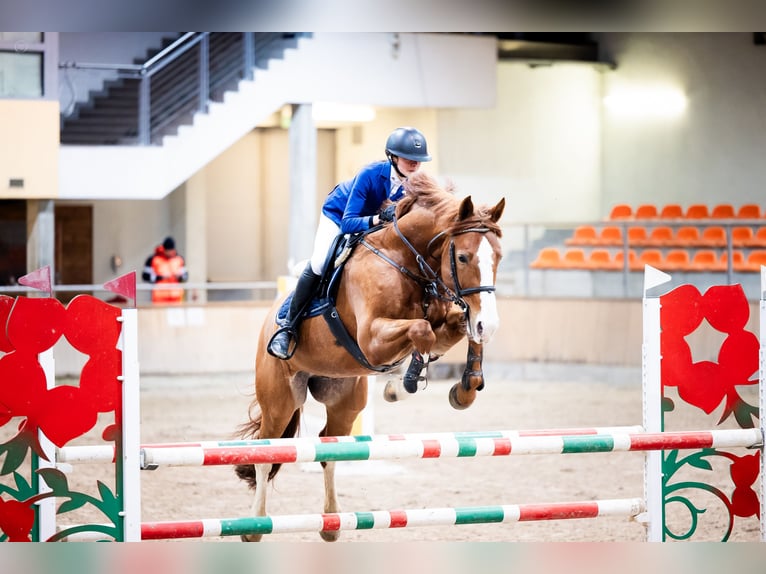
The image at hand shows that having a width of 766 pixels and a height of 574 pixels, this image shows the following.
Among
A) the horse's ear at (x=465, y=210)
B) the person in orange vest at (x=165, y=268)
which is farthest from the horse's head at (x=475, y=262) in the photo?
the person in orange vest at (x=165, y=268)

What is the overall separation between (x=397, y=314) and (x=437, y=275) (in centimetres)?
→ 18

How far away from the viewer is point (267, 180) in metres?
13.9

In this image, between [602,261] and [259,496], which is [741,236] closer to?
[602,261]

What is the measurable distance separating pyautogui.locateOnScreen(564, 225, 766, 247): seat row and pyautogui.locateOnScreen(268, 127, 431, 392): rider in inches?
247

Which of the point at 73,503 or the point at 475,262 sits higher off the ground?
the point at 475,262

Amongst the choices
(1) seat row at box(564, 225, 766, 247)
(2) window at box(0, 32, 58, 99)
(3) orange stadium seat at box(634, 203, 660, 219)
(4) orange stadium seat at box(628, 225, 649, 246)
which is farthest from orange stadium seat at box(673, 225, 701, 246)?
(2) window at box(0, 32, 58, 99)

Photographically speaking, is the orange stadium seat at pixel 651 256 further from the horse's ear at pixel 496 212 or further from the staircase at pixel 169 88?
the horse's ear at pixel 496 212

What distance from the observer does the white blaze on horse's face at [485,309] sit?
2.99 meters

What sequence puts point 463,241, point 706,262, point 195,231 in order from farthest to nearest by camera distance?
point 195,231
point 706,262
point 463,241

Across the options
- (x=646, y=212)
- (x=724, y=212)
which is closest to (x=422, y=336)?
(x=724, y=212)

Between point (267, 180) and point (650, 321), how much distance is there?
1100cm

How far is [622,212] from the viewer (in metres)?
11.0

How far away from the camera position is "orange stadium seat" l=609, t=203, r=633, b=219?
11.0 meters

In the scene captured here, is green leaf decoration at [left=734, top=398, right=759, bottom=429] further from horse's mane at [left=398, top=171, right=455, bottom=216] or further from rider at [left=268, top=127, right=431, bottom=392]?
rider at [left=268, top=127, right=431, bottom=392]
